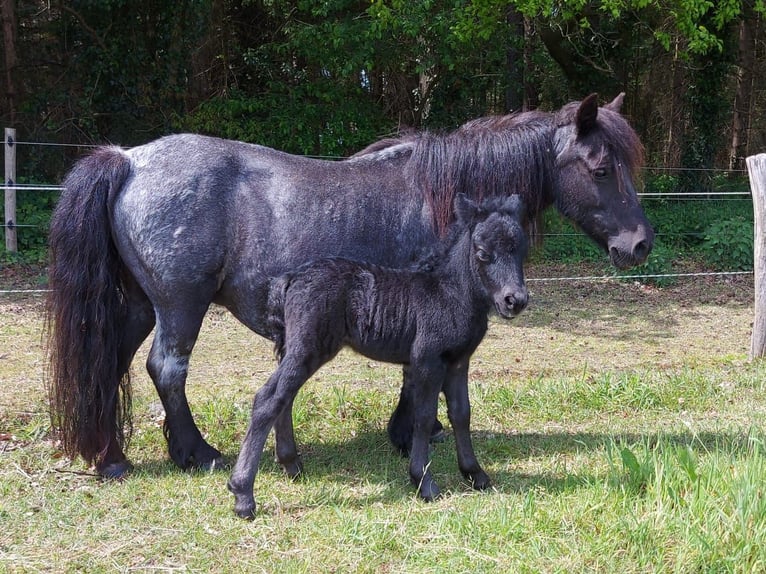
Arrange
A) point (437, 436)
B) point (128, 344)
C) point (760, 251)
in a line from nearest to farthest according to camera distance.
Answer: point (128, 344) → point (437, 436) → point (760, 251)

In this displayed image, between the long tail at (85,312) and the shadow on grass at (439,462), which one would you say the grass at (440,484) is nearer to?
the shadow on grass at (439,462)

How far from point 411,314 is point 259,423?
0.95 meters

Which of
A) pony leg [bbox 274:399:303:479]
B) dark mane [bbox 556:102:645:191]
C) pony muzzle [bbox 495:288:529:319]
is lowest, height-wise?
pony leg [bbox 274:399:303:479]

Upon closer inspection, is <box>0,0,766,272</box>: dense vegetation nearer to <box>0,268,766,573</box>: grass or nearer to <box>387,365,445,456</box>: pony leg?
<box>0,268,766,573</box>: grass

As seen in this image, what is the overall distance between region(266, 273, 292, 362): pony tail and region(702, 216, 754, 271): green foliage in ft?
35.2

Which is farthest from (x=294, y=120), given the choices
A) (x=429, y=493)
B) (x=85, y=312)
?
(x=429, y=493)

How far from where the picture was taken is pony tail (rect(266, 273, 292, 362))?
413 cm

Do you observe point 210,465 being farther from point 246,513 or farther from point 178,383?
point 246,513

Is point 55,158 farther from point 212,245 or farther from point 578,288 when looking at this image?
point 212,245

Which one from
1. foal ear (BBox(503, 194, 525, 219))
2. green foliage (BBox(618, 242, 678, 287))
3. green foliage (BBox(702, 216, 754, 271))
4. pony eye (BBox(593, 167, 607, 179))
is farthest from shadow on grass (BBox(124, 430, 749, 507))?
green foliage (BBox(702, 216, 754, 271))

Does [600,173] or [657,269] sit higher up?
[600,173]

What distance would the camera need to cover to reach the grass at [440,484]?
11.1 ft

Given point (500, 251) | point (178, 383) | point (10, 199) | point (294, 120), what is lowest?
point (178, 383)

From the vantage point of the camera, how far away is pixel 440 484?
439 centimetres
